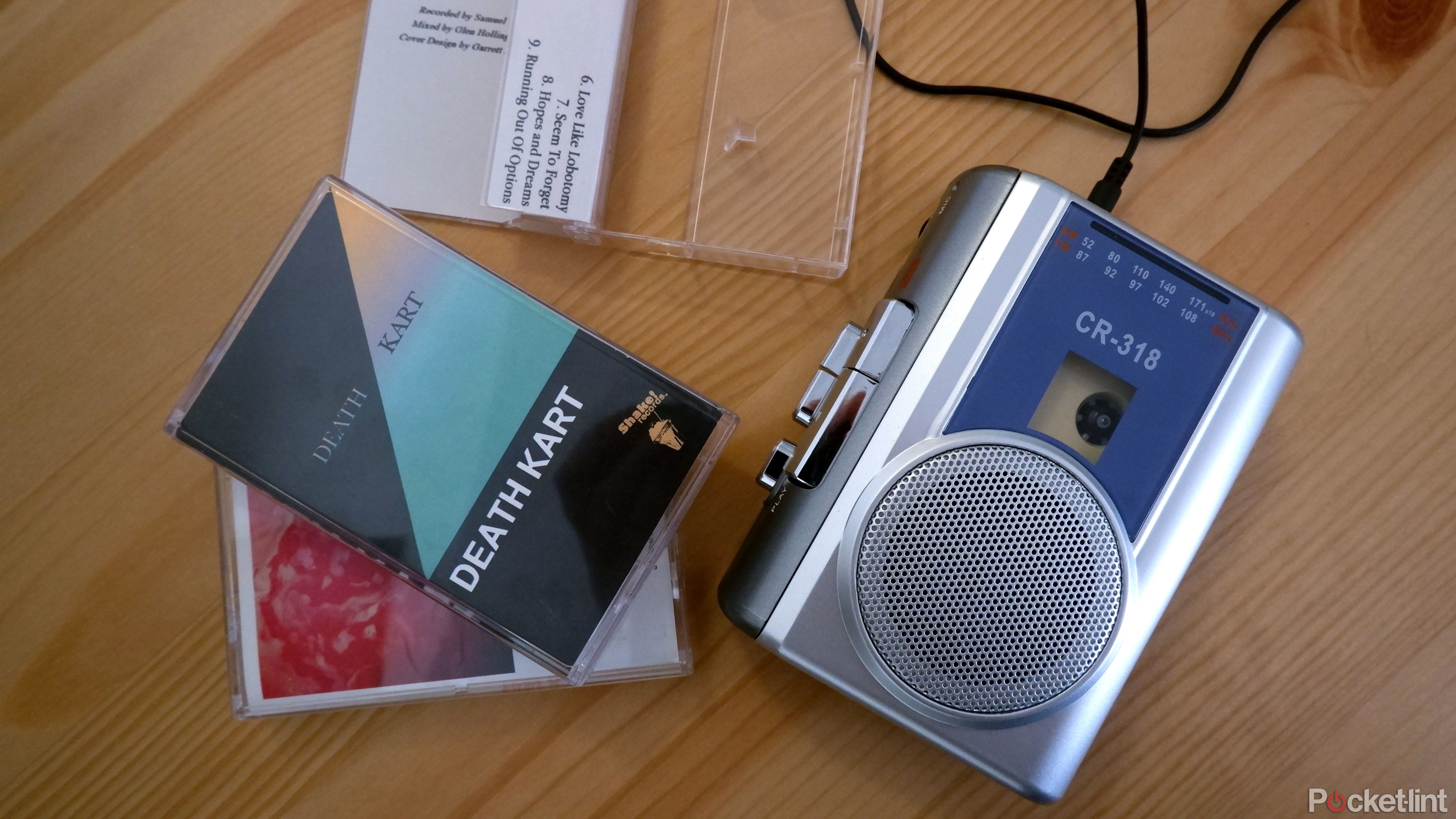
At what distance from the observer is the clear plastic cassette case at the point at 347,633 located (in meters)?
0.52

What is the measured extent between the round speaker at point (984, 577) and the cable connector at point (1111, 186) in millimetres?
160

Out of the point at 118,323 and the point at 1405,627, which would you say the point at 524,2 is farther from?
the point at 1405,627

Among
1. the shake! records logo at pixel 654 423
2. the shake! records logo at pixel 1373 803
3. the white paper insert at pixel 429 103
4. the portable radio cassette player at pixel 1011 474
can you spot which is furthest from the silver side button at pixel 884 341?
the shake! records logo at pixel 1373 803

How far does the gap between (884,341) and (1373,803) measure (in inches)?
16.5

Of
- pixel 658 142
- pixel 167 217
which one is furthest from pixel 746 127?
pixel 167 217

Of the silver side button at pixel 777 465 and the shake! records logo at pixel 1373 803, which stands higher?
the silver side button at pixel 777 465

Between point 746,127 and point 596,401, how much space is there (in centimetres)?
21

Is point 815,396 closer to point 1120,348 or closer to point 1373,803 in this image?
point 1120,348

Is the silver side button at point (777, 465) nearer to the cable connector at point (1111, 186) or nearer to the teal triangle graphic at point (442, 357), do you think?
the teal triangle graphic at point (442, 357)

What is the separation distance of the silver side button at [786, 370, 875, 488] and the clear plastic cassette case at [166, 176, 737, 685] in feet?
0.17

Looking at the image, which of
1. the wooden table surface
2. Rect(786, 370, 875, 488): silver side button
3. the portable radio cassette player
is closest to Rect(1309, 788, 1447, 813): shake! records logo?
the wooden table surface

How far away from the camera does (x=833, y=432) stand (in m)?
0.46

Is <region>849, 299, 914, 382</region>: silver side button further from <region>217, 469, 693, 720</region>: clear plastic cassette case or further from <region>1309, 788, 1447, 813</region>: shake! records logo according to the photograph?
<region>1309, 788, 1447, 813</region>: shake! records logo

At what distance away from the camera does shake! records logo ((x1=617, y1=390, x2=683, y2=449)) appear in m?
0.48
